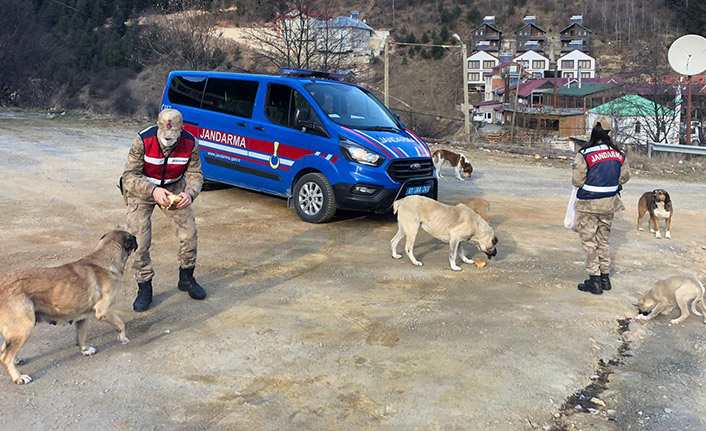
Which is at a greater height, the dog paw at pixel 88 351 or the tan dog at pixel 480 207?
the tan dog at pixel 480 207

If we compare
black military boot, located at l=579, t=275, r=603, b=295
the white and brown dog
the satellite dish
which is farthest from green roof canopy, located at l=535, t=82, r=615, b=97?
black military boot, located at l=579, t=275, r=603, b=295

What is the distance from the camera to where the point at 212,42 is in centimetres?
Result: 3494

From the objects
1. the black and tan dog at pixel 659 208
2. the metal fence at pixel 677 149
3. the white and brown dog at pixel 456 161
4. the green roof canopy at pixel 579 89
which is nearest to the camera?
the black and tan dog at pixel 659 208

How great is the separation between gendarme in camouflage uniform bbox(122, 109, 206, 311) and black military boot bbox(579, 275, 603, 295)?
401 centimetres

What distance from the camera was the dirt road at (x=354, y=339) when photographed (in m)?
4.00

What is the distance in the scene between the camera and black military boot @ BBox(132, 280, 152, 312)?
5.64 m

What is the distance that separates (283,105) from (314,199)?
1555 millimetres

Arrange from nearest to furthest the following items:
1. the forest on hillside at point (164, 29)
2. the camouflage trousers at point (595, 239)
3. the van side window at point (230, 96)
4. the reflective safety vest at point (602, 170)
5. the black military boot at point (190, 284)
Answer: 1. the black military boot at point (190, 284)
2. the reflective safety vest at point (602, 170)
3. the camouflage trousers at point (595, 239)
4. the van side window at point (230, 96)
5. the forest on hillside at point (164, 29)

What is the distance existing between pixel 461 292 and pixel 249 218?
13.1 feet

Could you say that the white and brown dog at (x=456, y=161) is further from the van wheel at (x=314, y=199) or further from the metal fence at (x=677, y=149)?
the metal fence at (x=677, y=149)

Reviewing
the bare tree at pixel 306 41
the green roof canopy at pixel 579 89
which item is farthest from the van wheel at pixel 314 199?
the green roof canopy at pixel 579 89

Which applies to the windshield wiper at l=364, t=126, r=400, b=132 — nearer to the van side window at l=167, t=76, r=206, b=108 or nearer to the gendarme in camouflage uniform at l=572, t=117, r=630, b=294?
the van side window at l=167, t=76, r=206, b=108

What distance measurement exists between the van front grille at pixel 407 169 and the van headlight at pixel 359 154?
207 millimetres

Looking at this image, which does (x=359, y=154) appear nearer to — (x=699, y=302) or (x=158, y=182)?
(x=158, y=182)
